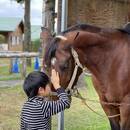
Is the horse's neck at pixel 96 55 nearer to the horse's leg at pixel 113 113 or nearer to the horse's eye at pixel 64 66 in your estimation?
the horse's eye at pixel 64 66

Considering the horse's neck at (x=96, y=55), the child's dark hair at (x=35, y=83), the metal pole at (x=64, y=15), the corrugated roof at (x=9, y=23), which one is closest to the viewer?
the child's dark hair at (x=35, y=83)

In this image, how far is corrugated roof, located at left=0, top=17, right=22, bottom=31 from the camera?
165ft

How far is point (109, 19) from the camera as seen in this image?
19.1 ft

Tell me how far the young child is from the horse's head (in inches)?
10.7

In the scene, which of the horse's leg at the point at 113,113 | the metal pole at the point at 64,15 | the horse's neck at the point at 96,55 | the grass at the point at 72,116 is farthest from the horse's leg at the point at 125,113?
the grass at the point at 72,116

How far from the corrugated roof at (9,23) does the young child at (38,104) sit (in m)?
46.5

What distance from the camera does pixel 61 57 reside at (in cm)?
376

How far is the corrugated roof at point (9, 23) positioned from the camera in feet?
165

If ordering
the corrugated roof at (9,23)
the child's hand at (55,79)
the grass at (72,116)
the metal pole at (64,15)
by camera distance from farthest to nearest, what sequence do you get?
1. the corrugated roof at (9,23)
2. the grass at (72,116)
3. the metal pole at (64,15)
4. the child's hand at (55,79)

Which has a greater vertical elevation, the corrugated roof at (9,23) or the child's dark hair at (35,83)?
the child's dark hair at (35,83)

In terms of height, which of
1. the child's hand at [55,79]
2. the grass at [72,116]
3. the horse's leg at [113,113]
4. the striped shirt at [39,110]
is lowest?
the grass at [72,116]

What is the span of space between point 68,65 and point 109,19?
2.23 m

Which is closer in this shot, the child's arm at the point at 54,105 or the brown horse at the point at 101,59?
the child's arm at the point at 54,105

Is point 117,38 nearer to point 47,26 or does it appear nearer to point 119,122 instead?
point 119,122
